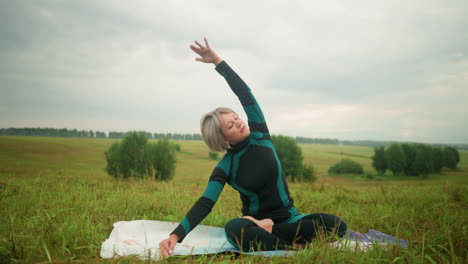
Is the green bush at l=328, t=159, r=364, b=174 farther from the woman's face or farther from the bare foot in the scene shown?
the woman's face

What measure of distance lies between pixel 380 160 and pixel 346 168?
9.72m

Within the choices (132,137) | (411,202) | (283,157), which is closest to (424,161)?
(283,157)

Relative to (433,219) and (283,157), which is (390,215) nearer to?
(433,219)

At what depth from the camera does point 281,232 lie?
9.48 ft

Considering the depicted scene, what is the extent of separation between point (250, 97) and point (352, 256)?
6.50 ft

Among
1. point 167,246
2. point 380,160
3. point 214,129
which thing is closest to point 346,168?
point 380,160

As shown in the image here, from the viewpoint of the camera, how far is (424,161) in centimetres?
6438

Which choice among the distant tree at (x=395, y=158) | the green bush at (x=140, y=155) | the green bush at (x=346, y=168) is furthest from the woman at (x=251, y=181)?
the green bush at (x=346, y=168)

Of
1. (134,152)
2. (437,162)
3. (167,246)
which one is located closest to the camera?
(167,246)

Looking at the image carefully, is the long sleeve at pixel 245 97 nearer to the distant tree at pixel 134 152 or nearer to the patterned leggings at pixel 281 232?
the patterned leggings at pixel 281 232

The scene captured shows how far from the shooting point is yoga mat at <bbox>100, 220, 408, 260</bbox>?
2.50 metres

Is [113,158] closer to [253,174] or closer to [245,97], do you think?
[245,97]

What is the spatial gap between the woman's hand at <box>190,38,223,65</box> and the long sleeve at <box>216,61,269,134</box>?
3.4 inches

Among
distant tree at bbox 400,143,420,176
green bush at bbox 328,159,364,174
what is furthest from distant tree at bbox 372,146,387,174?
distant tree at bbox 400,143,420,176
